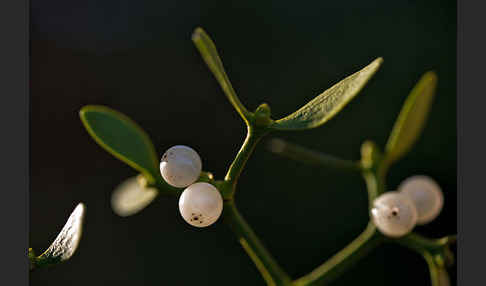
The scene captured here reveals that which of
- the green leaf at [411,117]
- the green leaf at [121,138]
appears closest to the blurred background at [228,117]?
the green leaf at [411,117]

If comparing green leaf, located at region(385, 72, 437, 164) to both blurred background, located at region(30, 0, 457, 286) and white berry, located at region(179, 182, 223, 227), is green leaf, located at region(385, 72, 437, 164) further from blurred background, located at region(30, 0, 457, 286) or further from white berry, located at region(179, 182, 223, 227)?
blurred background, located at region(30, 0, 457, 286)

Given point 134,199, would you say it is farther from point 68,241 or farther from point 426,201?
point 426,201

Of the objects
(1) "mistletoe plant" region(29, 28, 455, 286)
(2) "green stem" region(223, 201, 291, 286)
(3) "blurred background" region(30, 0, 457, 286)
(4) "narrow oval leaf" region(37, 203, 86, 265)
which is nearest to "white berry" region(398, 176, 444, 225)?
(1) "mistletoe plant" region(29, 28, 455, 286)

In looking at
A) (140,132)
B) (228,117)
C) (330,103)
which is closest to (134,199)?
(140,132)

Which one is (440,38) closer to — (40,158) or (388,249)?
(388,249)

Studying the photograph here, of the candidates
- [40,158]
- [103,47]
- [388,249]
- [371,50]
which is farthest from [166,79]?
[388,249]
